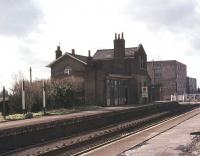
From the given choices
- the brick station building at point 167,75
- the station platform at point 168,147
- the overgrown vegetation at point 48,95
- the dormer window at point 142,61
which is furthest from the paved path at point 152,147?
the brick station building at point 167,75

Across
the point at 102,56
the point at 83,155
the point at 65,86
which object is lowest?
the point at 83,155

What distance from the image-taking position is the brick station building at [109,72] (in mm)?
57281

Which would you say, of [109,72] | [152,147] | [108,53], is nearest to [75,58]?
[108,53]

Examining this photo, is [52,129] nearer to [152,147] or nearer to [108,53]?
[152,147]

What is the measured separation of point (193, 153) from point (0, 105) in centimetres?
3539

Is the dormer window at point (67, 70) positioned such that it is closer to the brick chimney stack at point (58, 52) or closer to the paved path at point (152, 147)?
the brick chimney stack at point (58, 52)

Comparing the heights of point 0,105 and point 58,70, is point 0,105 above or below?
below

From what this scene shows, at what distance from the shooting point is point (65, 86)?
5075 cm

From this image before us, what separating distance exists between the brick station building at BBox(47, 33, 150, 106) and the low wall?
12.6m

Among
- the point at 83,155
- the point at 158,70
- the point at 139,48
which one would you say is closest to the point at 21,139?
the point at 83,155

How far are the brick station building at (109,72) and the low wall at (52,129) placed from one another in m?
12.6

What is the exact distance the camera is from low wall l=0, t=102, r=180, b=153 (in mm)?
22938

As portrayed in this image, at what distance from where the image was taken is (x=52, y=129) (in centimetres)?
2783

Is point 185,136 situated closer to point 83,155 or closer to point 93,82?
point 83,155
